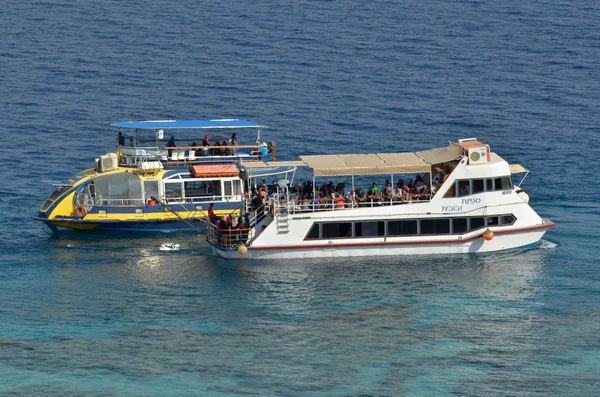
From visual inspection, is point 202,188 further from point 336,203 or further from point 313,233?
point 336,203

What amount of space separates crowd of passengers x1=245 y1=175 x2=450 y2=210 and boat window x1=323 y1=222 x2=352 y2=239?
1.11m

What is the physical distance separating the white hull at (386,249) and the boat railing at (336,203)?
219 centimetres

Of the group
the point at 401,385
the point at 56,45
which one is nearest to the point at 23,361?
the point at 401,385

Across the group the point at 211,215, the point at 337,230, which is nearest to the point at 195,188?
the point at 211,215

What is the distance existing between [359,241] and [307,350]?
569 inches

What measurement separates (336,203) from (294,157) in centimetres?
2087

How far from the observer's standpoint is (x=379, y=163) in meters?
67.2

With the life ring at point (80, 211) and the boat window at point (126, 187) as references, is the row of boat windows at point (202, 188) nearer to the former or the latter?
the boat window at point (126, 187)

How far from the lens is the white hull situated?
6550 cm

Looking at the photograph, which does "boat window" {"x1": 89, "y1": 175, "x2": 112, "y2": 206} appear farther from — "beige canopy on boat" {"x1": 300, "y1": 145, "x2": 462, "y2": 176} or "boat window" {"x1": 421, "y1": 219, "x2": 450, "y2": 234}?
"boat window" {"x1": 421, "y1": 219, "x2": 450, "y2": 234}

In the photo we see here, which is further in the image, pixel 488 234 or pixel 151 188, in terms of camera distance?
pixel 151 188

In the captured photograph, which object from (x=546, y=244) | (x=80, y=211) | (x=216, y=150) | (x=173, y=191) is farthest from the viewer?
(x=216, y=150)

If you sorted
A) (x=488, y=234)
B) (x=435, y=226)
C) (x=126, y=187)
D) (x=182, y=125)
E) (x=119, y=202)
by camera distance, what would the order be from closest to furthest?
(x=488, y=234), (x=435, y=226), (x=119, y=202), (x=126, y=187), (x=182, y=125)

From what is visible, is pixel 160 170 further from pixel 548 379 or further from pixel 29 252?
pixel 548 379
